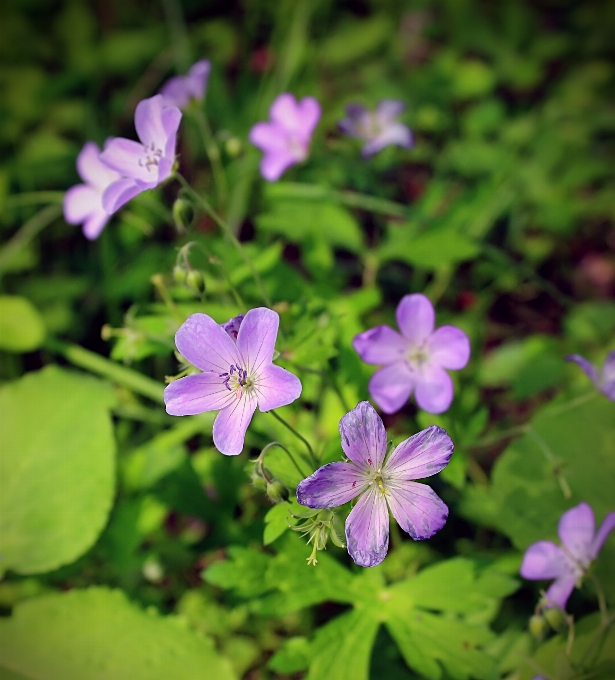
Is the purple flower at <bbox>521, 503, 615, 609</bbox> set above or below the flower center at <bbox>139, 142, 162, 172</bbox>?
below

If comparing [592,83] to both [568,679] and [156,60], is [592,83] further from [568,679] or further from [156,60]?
[568,679]

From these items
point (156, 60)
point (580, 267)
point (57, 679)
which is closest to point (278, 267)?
point (57, 679)

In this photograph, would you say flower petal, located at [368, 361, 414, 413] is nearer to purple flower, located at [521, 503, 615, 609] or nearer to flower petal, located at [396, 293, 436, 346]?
flower petal, located at [396, 293, 436, 346]

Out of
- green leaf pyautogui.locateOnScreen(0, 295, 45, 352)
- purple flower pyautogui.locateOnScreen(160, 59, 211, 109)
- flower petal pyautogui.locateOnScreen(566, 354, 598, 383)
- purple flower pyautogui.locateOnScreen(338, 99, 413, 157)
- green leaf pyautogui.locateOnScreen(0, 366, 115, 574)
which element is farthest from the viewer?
purple flower pyautogui.locateOnScreen(338, 99, 413, 157)

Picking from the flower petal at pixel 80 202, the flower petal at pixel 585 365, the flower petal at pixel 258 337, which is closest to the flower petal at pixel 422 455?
the flower petal at pixel 258 337

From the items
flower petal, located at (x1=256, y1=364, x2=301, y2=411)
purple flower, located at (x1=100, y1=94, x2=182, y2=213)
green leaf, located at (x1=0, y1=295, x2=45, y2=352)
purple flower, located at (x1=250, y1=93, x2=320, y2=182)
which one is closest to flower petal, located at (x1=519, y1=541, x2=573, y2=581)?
flower petal, located at (x1=256, y1=364, x2=301, y2=411)

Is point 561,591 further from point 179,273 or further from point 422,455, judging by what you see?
point 179,273

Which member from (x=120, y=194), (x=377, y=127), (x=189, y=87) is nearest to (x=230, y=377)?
(x=120, y=194)
